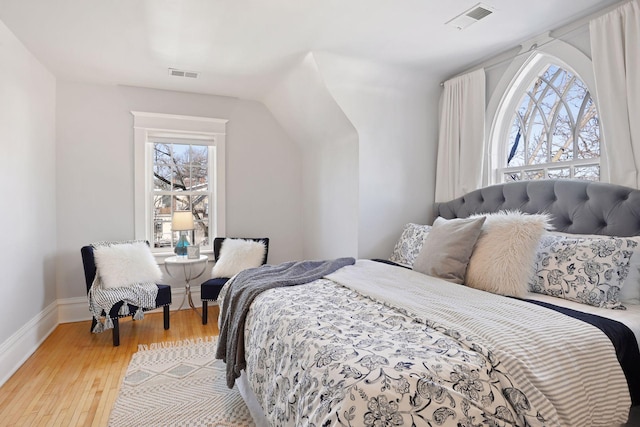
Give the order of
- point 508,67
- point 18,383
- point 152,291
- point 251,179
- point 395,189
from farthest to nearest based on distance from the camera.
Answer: point 251,179 → point 395,189 → point 152,291 → point 508,67 → point 18,383

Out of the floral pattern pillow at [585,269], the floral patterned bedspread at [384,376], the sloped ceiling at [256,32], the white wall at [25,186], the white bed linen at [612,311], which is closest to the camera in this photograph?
the floral patterned bedspread at [384,376]

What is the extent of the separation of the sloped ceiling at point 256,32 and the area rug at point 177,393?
2469 mm

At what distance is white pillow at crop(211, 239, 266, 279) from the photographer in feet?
12.7

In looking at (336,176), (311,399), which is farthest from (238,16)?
(311,399)

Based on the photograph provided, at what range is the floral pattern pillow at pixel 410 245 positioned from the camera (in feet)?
9.82

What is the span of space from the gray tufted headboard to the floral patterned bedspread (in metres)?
1.23

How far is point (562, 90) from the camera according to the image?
2729 mm

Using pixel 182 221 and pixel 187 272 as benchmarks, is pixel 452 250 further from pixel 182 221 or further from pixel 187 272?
pixel 187 272

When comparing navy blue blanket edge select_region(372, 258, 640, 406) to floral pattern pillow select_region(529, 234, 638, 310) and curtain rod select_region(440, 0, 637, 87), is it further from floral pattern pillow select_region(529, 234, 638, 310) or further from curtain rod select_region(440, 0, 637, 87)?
curtain rod select_region(440, 0, 637, 87)

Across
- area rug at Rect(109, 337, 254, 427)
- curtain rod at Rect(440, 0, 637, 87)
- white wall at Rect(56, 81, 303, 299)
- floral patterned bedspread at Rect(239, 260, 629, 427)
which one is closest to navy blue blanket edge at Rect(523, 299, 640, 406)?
floral patterned bedspread at Rect(239, 260, 629, 427)

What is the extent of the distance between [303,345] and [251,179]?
3.36 meters

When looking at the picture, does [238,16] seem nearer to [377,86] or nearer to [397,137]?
[377,86]

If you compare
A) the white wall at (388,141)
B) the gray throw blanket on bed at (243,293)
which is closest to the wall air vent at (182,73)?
the white wall at (388,141)

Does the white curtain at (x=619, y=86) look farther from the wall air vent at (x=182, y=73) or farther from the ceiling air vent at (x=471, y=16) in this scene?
the wall air vent at (x=182, y=73)
